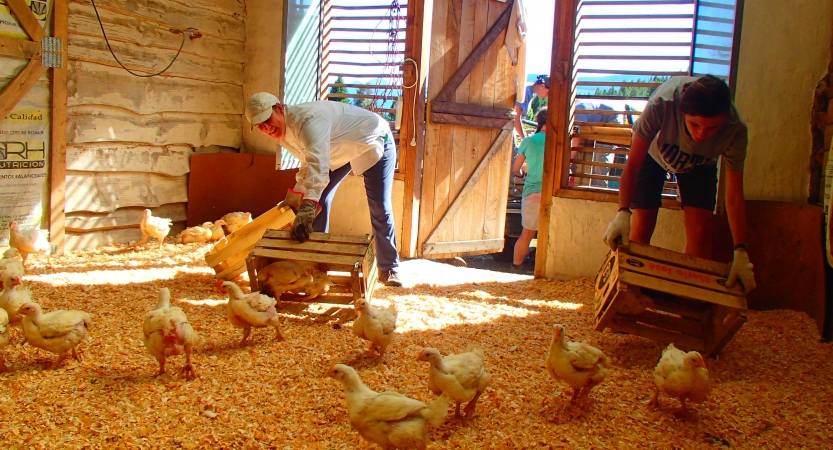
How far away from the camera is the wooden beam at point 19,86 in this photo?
5.60 metres

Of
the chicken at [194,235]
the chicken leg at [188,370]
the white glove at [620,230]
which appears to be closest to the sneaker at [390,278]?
the white glove at [620,230]

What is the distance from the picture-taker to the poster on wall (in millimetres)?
5699

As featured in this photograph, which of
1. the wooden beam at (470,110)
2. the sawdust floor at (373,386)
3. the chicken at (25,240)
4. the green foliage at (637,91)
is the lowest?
A: the sawdust floor at (373,386)

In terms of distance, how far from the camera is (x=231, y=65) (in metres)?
8.17

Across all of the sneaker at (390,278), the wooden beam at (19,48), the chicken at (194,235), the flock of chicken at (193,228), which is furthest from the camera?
the chicken at (194,235)

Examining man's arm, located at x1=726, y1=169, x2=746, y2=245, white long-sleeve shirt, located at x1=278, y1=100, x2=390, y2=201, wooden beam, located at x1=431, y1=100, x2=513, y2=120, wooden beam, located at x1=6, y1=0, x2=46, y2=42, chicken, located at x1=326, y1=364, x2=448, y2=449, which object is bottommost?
chicken, located at x1=326, y1=364, x2=448, y2=449

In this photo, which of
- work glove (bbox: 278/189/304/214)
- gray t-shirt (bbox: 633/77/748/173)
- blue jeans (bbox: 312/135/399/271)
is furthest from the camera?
blue jeans (bbox: 312/135/399/271)

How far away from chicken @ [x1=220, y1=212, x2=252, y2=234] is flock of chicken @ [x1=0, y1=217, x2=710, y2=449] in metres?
3.53

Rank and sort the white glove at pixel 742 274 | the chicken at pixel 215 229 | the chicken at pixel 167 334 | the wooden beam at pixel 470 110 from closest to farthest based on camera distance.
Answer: the chicken at pixel 167 334, the white glove at pixel 742 274, the wooden beam at pixel 470 110, the chicken at pixel 215 229

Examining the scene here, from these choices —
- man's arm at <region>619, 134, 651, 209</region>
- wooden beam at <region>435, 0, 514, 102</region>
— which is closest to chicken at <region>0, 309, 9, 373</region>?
man's arm at <region>619, 134, 651, 209</region>

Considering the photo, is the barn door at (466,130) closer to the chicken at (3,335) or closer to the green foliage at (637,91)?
the green foliage at (637,91)

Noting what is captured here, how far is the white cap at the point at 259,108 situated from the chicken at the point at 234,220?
3250mm

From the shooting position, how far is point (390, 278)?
5699 millimetres

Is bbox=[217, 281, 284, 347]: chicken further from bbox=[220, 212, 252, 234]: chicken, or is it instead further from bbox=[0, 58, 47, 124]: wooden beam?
bbox=[220, 212, 252, 234]: chicken
